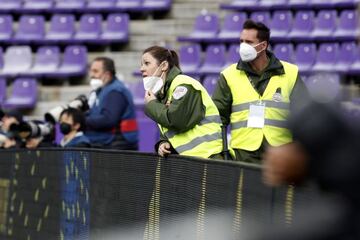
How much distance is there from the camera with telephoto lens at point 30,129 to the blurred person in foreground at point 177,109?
3.96m

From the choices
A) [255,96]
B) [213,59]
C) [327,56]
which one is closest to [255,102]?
[255,96]

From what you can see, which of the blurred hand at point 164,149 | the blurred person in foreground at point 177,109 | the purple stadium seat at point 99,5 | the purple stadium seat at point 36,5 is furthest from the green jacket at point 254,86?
the purple stadium seat at point 36,5

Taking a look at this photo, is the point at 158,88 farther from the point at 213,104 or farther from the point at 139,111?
the point at 139,111

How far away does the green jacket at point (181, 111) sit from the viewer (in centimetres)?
696

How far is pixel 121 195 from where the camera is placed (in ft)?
25.7

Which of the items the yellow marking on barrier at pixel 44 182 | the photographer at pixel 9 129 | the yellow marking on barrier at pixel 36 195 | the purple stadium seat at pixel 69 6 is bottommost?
the yellow marking on barrier at pixel 36 195

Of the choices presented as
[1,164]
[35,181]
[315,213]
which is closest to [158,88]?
[35,181]

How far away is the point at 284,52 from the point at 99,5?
4119mm

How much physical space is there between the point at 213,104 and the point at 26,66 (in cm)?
1139

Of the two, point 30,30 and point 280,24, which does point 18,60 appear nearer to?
point 30,30

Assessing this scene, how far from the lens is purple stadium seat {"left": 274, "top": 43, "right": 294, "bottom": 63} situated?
16.1m

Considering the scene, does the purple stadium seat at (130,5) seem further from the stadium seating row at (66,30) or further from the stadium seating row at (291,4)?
the stadium seating row at (291,4)

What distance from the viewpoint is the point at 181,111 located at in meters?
6.95

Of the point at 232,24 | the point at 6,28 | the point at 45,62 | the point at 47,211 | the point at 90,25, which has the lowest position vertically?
the point at 47,211
